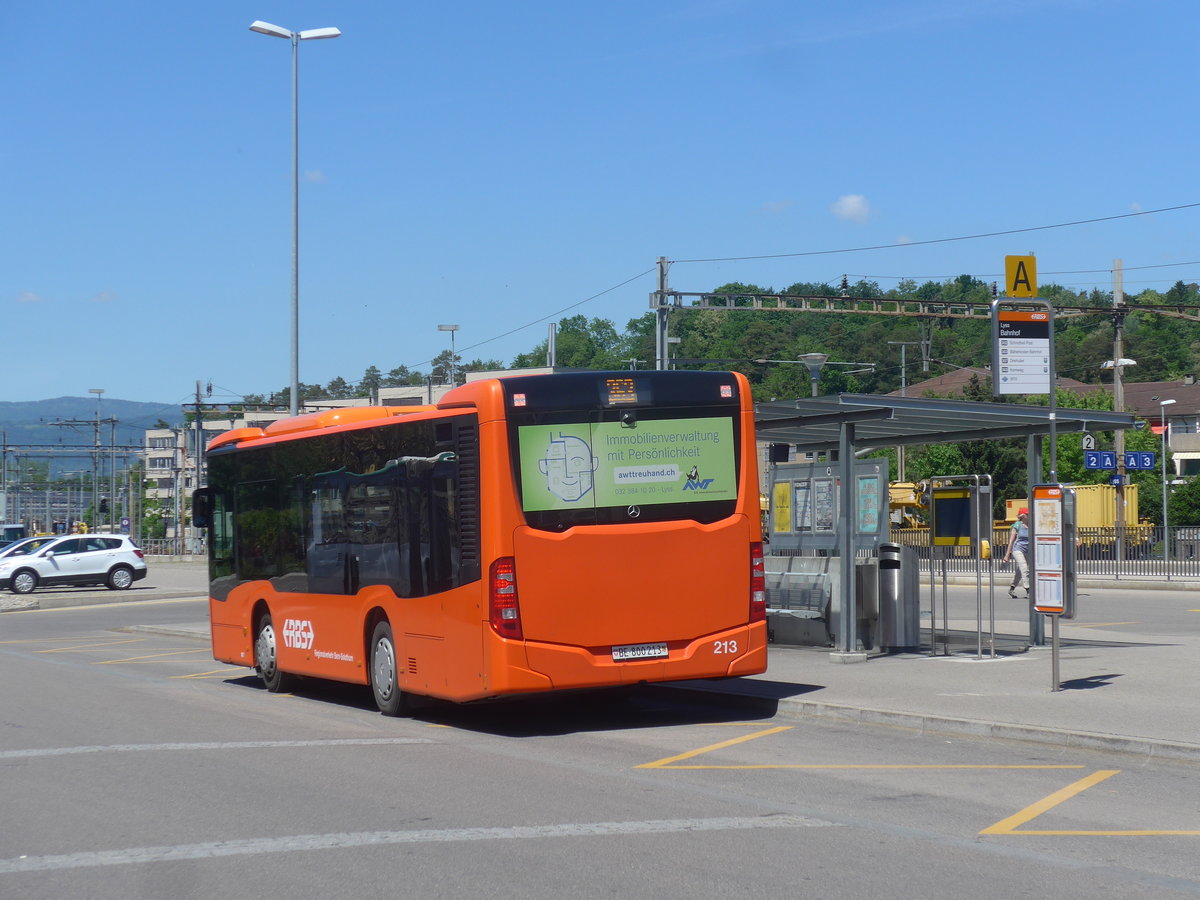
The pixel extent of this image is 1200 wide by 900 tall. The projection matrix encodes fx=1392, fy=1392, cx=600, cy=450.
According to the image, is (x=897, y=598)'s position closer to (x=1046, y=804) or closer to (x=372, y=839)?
(x=1046, y=804)

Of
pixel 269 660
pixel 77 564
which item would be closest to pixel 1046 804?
pixel 269 660

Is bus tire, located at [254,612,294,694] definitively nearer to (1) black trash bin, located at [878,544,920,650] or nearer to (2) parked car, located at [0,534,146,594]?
(1) black trash bin, located at [878,544,920,650]

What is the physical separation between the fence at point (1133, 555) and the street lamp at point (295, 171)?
1729 centimetres

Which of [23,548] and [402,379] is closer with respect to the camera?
[23,548]

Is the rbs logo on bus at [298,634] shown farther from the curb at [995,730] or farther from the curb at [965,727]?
the curb at [995,730]

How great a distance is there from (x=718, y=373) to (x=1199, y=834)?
595cm

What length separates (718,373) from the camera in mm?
12219

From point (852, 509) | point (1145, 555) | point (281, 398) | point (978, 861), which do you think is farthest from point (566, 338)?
point (978, 861)

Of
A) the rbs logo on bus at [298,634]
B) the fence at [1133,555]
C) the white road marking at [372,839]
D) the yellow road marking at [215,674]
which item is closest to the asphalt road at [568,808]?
the white road marking at [372,839]

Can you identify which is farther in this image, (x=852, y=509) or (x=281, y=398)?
(x=281, y=398)

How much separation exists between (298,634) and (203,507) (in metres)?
3.36

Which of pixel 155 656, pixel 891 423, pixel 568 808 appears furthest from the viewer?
pixel 155 656

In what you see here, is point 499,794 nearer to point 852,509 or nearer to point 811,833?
point 811,833

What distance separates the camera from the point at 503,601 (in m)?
11.1
